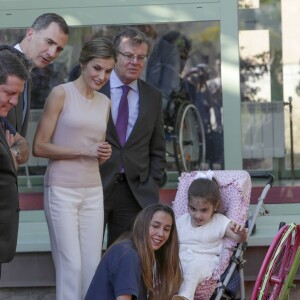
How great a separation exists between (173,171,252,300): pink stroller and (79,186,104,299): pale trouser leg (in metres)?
0.61

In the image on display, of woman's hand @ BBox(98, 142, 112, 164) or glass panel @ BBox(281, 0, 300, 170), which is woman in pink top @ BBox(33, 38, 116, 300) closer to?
woman's hand @ BBox(98, 142, 112, 164)

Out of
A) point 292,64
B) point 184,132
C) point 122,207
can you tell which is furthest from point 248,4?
point 122,207

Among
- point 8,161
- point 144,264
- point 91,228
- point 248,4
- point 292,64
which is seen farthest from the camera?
point 292,64

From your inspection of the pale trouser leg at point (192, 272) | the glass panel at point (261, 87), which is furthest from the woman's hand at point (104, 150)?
the glass panel at point (261, 87)

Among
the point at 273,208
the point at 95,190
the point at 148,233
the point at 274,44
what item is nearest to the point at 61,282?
the point at 95,190

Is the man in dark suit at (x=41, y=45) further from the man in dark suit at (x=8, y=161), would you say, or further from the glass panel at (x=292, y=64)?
the glass panel at (x=292, y=64)

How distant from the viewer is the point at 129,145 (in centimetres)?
574

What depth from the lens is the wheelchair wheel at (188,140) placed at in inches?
294

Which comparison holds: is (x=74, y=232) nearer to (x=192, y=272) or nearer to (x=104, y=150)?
(x=104, y=150)

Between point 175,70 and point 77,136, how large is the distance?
2649 mm

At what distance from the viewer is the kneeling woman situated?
4.53 meters

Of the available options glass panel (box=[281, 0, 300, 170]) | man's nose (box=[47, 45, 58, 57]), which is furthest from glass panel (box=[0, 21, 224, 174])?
man's nose (box=[47, 45, 58, 57])

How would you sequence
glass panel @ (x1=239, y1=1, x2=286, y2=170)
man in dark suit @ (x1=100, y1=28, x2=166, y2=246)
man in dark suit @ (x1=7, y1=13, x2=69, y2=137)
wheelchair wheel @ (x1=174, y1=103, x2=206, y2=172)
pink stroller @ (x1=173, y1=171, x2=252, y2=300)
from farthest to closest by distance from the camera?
wheelchair wheel @ (x1=174, y1=103, x2=206, y2=172), glass panel @ (x1=239, y1=1, x2=286, y2=170), man in dark suit @ (x1=100, y1=28, x2=166, y2=246), pink stroller @ (x1=173, y1=171, x2=252, y2=300), man in dark suit @ (x1=7, y1=13, x2=69, y2=137)

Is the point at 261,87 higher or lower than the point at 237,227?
higher
